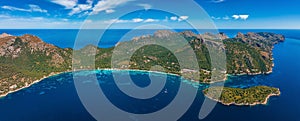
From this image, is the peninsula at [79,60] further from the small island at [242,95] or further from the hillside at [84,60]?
the small island at [242,95]

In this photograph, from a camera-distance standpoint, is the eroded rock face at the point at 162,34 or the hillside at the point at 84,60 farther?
the eroded rock face at the point at 162,34

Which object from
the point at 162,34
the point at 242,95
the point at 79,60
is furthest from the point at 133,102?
the point at 162,34

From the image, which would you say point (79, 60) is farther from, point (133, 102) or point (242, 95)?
point (242, 95)

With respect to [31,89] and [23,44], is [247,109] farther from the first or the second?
[23,44]

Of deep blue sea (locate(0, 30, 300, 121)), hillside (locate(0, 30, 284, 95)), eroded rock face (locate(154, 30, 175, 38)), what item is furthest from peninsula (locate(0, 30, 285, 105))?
eroded rock face (locate(154, 30, 175, 38))

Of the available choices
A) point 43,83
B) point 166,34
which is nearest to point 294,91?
point 43,83

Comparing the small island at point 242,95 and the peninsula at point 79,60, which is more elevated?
the peninsula at point 79,60

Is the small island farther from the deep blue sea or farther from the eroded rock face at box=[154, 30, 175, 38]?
the eroded rock face at box=[154, 30, 175, 38]

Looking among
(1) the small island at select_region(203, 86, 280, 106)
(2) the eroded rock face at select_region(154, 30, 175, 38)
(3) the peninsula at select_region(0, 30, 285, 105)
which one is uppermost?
(2) the eroded rock face at select_region(154, 30, 175, 38)

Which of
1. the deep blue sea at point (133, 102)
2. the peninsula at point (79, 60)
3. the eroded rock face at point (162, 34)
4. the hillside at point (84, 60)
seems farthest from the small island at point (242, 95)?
the eroded rock face at point (162, 34)
